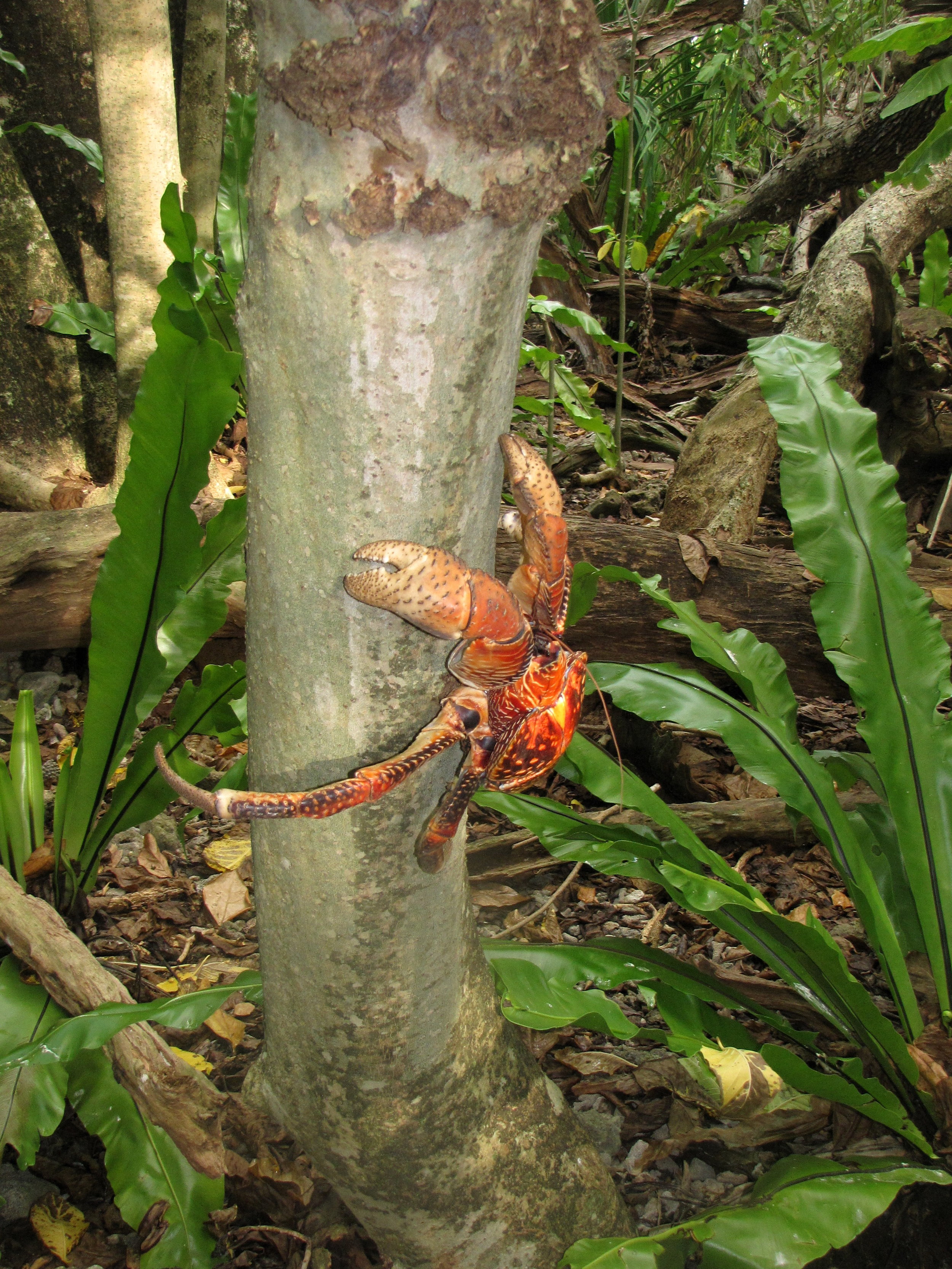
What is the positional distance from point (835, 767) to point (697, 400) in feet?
11.0

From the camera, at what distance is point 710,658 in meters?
1.68

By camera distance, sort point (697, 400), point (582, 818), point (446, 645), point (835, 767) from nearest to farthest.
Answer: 1. point (446, 645)
2. point (582, 818)
3. point (835, 767)
4. point (697, 400)

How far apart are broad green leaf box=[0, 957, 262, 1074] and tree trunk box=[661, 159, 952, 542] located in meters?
2.47

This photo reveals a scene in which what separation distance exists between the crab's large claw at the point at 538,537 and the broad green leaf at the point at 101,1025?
0.80 meters

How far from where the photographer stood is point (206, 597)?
1663 mm

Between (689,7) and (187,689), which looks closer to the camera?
(187,689)

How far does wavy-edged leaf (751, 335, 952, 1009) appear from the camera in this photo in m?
1.51

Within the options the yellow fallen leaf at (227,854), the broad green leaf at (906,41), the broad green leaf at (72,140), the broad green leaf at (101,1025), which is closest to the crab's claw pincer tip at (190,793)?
the broad green leaf at (101,1025)

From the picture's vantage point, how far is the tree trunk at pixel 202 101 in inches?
129

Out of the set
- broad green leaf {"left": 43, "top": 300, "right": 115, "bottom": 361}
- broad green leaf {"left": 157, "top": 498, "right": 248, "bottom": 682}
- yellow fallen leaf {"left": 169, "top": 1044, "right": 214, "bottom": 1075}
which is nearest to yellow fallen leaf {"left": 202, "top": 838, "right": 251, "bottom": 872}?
yellow fallen leaf {"left": 169, "top": 1044, "right": 214, "bottom": 1075}

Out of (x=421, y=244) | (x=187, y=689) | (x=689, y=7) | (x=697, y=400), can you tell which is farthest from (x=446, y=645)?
(x=689, y=7)

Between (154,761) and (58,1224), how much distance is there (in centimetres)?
Result: 76

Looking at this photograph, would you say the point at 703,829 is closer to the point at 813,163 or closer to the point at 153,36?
the point at 153,36

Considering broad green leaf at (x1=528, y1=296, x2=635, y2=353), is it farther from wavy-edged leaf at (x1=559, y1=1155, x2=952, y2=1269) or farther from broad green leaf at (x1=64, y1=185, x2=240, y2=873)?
wavy-edged leaf at (x1=559, y1=1155, x2=952, y2=1269)
